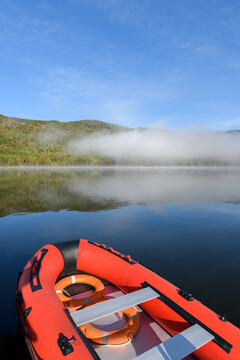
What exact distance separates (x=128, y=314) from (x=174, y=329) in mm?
802

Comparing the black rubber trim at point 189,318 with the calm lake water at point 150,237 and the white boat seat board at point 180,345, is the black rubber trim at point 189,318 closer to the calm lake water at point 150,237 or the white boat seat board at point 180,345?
the white boat seat board at point 180,345

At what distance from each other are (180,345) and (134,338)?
103cm

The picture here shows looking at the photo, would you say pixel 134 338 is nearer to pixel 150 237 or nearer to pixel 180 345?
pixel 180 345

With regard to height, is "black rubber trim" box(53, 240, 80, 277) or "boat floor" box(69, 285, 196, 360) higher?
"black rubber trim" box(53, 240, 80, 277)

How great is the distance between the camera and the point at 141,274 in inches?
163

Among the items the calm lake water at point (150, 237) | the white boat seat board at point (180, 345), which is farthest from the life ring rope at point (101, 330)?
the calm lake water at point (150, 237)

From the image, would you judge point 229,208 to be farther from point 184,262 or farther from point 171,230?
point 184,262

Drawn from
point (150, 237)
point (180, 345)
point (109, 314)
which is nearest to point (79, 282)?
point (109, 314)

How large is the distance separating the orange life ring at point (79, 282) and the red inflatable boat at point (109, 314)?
17 mm

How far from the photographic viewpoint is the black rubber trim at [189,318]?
8.54 ft

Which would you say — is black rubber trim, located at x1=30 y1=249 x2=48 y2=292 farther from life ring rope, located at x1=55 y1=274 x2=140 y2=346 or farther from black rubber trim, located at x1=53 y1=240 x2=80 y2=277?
life ring rope, located at x1=55 y1=274 x2=140 y2=346

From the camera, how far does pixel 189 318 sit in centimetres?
306

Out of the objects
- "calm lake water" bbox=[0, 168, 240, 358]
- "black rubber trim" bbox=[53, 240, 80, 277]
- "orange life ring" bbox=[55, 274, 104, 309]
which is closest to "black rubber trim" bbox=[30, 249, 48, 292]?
"black rubber trim" bbox=[53, 240, 80, 277]

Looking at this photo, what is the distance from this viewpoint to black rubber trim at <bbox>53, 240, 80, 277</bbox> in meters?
4.76
